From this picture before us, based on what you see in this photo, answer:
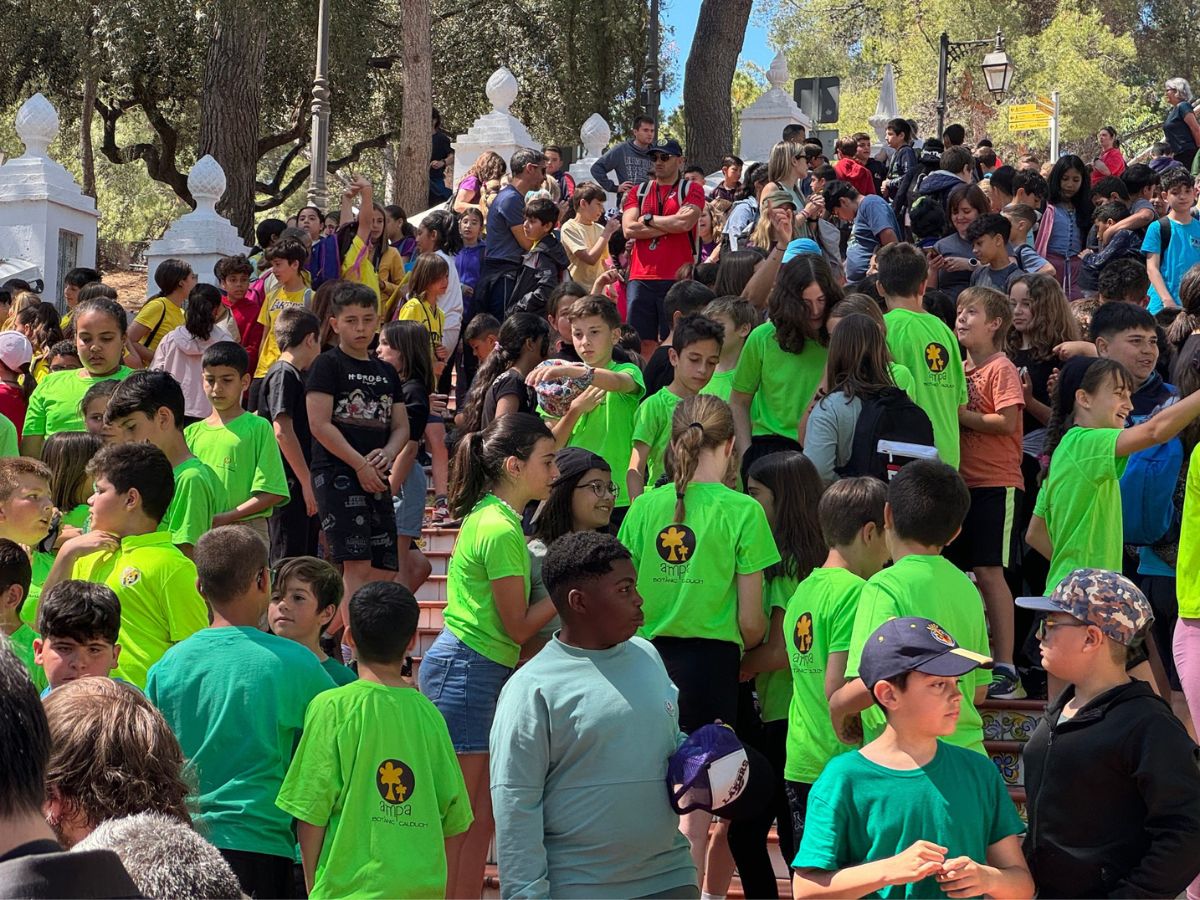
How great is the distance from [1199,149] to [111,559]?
1465 cm

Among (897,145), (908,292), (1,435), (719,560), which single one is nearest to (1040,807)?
(719,560)

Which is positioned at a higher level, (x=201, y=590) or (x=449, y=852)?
(x=201, y=590)

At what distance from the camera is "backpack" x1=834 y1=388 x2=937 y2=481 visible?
7.03 meters

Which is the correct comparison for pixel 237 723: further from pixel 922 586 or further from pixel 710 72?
pixel 710 72

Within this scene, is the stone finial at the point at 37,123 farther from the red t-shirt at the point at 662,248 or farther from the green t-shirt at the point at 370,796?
the green t-shirt at the point at 370,796

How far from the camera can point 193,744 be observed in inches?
196

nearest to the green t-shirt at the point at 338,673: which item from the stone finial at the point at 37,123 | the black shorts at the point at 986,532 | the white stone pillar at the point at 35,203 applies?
the black shorts at the point at 986,532

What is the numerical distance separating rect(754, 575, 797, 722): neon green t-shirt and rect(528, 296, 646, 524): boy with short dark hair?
192 cm

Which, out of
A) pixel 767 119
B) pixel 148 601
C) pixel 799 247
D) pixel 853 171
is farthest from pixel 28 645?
pixel 767 119

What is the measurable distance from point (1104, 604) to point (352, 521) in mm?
4378

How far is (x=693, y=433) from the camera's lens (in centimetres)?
605

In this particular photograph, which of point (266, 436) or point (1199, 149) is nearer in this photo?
point (266, 436)

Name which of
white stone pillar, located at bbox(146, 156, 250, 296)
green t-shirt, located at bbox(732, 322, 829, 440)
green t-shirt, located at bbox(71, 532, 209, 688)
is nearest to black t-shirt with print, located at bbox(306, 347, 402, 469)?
green t-shirt, located at bbox(732, 322, 829, 440)

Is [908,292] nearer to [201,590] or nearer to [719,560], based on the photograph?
[719,560]
